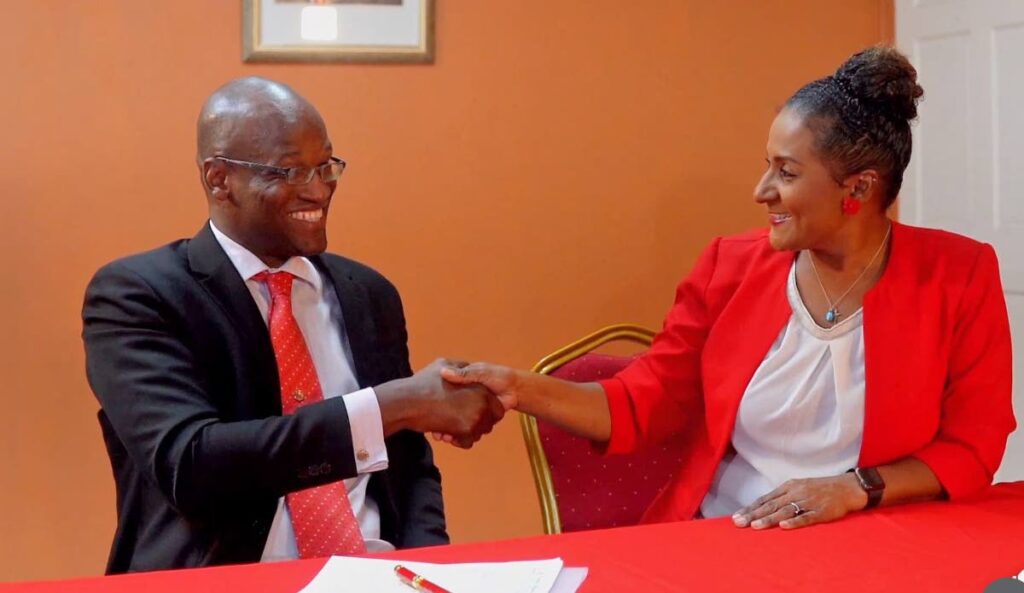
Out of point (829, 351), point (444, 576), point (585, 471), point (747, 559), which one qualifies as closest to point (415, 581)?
point (444, 576)

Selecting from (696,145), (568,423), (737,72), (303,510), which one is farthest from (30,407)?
(737,72)

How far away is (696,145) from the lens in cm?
320

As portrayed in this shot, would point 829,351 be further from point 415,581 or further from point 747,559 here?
point 415,581

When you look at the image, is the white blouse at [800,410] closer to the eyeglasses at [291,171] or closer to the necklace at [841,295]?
the necklace at [841,295]

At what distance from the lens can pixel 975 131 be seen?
122 inches

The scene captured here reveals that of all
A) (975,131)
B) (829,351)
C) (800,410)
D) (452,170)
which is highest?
(975,131)

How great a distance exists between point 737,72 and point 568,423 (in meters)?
1.61

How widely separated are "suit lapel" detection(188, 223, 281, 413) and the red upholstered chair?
54 centimetres

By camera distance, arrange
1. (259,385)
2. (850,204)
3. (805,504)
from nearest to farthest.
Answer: (805,504) → (259,385) → (850,204)

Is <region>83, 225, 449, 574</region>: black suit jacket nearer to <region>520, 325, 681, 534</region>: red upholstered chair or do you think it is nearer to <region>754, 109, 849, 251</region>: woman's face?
<region>520, 325, 681, 534</region>: red upholstered chair

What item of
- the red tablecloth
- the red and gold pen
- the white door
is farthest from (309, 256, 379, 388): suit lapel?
the white door

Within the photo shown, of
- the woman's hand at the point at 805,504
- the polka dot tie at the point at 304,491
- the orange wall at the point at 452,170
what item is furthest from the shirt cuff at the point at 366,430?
the orange wall at the point at 452,170

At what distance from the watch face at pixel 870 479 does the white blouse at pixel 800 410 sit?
16cm

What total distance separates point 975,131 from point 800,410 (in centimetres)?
160
